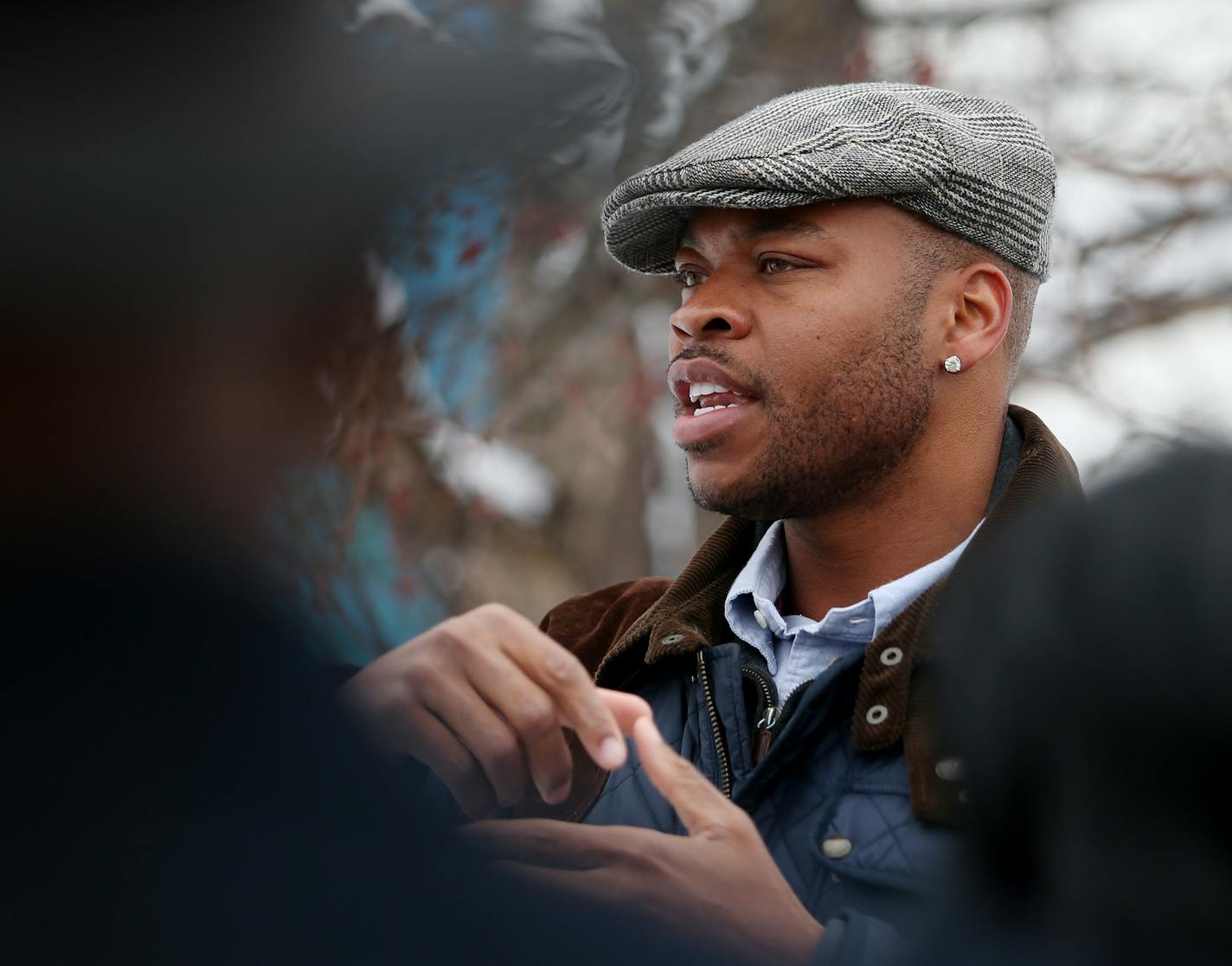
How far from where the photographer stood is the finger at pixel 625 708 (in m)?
1.41

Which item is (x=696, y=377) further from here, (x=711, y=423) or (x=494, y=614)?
(x=494, y=614)

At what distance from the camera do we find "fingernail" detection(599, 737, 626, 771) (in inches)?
53.2

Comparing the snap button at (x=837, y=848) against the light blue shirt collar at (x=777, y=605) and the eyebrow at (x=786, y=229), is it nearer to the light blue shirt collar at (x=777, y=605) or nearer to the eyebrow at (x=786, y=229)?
the light blue shirt collar at (x=777, y=605)

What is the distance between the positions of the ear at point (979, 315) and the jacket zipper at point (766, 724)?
641mm

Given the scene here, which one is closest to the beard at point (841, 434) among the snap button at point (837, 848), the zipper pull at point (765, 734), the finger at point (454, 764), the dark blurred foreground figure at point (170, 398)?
the zipper pull at point (765, 734)

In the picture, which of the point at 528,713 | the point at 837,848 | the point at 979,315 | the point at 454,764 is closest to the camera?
the point at 454,764

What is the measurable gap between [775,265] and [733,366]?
0.17m

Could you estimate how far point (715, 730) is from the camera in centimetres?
197

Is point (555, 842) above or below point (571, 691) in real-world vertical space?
below

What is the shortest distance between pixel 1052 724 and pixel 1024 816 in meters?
0.06

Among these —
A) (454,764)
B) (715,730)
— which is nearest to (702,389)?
(715,730)

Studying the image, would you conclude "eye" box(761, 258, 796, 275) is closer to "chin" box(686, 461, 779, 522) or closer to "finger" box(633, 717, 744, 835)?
"chin" box(686, 461, 779, 522)

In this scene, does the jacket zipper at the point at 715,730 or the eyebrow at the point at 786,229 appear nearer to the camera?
the jacket zipper at the point at 715,730

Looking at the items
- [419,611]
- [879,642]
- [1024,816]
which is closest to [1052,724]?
[1024,816]
